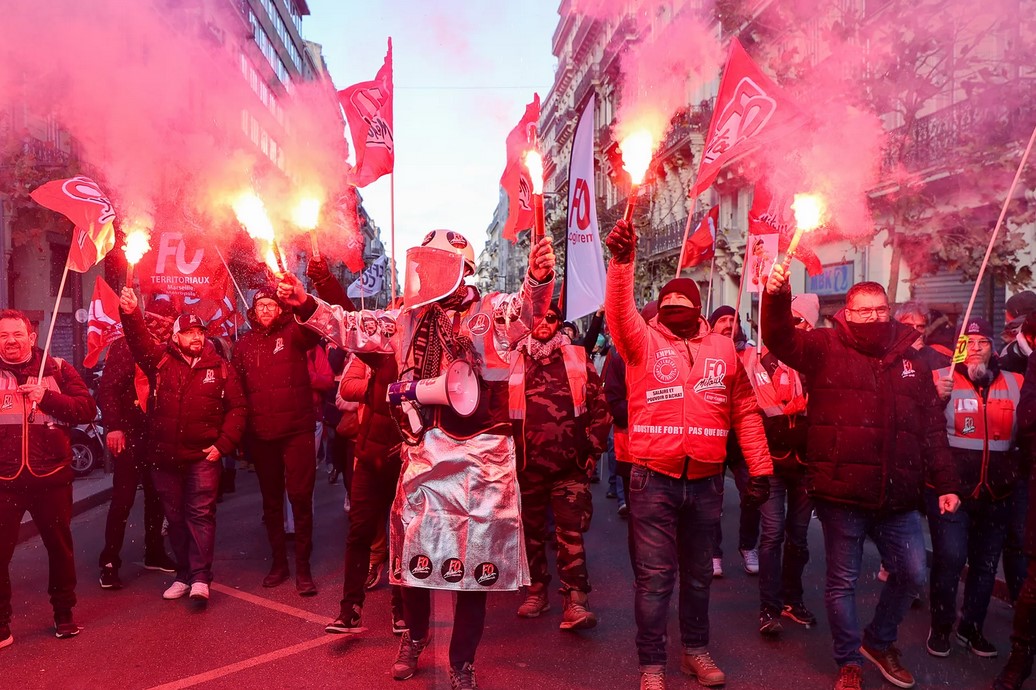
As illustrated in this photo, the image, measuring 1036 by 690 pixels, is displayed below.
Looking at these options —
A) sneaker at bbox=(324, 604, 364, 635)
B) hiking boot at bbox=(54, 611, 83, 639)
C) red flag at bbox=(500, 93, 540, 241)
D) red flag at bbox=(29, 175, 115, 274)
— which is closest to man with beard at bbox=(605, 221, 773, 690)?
sneaker at bbox=(324, 604, 364, 635)

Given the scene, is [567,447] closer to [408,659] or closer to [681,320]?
[681,320]

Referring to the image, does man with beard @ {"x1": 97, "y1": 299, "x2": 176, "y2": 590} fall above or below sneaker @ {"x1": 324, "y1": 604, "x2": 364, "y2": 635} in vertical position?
above

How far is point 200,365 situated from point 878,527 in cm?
421

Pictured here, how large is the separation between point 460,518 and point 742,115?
147 inches

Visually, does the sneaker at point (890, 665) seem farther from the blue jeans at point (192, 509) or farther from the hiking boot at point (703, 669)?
the blue jeans at point (192, 509)

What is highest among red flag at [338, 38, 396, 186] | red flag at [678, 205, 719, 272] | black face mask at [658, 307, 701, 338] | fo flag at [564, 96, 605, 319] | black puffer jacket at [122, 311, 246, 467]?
red flag at [338, 38, 396, 186]

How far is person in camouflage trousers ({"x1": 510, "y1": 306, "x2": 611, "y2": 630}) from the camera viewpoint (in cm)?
532

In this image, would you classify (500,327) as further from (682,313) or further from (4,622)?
(4,622)

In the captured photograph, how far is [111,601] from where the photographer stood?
5.65 metres

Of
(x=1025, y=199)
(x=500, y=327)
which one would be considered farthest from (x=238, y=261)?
(x=500, y=327)

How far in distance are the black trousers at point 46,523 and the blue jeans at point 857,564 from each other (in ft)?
13.5

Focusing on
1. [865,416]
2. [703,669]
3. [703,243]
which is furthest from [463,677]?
[703,243]

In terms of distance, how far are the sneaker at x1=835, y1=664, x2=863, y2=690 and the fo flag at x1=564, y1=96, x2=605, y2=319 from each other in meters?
2.34

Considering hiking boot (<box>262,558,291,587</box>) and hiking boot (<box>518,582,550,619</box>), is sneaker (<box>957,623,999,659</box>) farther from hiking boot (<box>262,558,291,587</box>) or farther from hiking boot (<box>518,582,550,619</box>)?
hiking boot (<box>262,558,291,587</box>)
